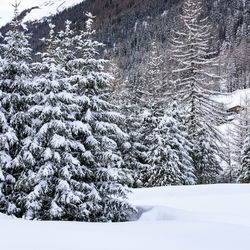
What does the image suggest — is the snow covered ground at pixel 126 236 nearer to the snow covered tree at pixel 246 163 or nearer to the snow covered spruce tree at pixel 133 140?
the snow covered spruce tree at pixel 133 140

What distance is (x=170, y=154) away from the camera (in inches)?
765

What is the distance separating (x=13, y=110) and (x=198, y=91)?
1456 centimetres

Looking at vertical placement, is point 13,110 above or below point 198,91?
below

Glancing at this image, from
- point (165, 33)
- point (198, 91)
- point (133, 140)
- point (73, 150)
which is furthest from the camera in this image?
point (165, 33)

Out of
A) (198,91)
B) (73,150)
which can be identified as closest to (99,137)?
(73,150)

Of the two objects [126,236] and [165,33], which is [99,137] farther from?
[165,33]

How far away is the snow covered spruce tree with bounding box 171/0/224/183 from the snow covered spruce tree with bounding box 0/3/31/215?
12.9m

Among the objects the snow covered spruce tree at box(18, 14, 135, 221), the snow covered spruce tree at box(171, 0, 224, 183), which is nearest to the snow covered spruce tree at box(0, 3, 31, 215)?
the snow covered spruce tree at box(18, 14, 135, 221)

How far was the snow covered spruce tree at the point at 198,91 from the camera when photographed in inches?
870

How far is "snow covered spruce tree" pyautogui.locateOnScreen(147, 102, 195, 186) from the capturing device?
19297 mm

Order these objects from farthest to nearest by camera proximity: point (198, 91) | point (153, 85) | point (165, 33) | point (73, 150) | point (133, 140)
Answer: point (165, 33), point (153, 85), point (133, 140), point (198, 91), point (73, 150)


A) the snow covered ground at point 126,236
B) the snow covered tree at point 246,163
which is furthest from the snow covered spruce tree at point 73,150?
the snow covered tree at point 246,163

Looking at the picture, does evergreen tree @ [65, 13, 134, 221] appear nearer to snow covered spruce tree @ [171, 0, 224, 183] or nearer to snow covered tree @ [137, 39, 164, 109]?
snow covered tree @ [137, 39, 164, 109]

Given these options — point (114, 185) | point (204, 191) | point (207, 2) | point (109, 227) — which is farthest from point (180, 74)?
point (207, 2)
